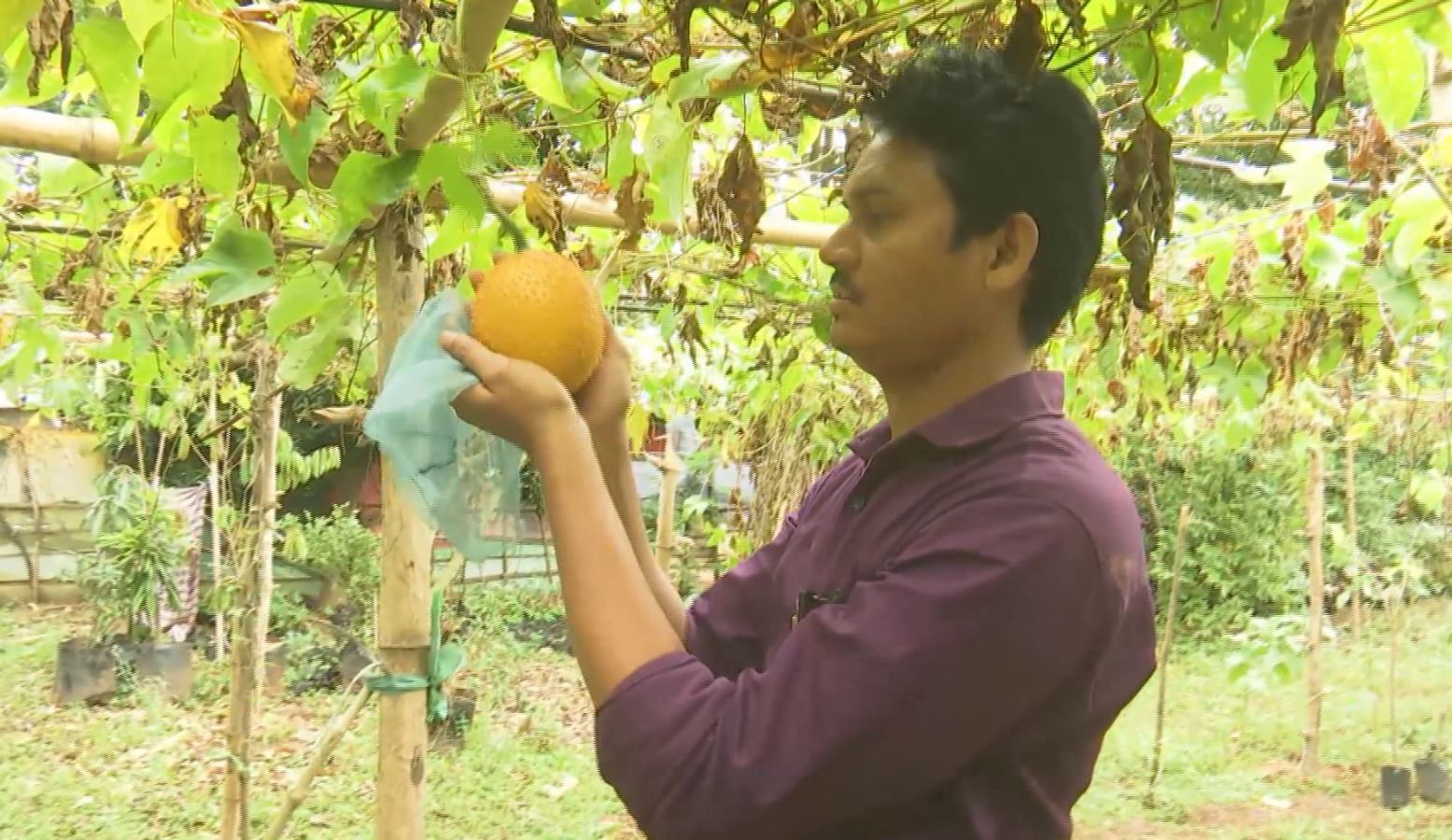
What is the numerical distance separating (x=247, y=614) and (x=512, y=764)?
108 inches

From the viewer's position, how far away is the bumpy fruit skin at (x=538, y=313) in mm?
1072

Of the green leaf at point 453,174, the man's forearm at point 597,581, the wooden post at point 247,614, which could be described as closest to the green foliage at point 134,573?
the wooden post at point 247,614

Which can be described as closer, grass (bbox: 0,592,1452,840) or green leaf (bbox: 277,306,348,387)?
green leaf (bbox: 277,306,348,387)

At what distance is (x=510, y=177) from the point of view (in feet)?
7.55

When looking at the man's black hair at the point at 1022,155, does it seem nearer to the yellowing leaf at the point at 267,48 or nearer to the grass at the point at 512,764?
the yellowing leaf at the point at 267,48

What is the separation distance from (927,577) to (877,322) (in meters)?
0.27

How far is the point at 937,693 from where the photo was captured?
0.80 m

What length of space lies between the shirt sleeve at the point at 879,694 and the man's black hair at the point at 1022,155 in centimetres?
27

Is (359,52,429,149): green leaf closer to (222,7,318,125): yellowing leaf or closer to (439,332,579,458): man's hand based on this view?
(222,7,318,125): yellowing leaf

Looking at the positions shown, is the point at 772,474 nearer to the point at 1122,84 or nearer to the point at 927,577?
the point at 1122,84

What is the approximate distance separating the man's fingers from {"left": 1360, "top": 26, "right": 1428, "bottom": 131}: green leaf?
1189 mm

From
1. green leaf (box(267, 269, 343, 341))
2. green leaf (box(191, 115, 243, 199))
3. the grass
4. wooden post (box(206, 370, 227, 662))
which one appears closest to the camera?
green leaf (box(191, 115, 243, 199))

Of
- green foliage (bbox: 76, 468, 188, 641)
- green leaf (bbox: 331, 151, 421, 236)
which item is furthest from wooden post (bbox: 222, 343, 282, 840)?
green foliage (bbox: 76, 468, 188, 641)

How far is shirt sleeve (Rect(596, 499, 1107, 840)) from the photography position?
806 mm
